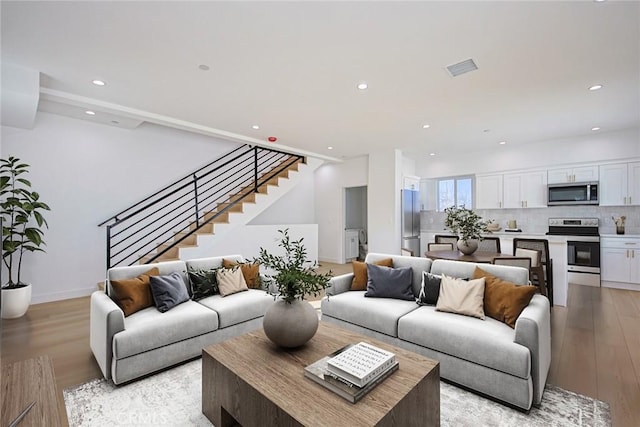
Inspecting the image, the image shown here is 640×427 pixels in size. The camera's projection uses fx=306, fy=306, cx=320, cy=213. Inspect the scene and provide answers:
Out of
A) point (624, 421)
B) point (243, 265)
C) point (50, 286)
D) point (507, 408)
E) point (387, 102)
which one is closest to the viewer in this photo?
point (624, 421)

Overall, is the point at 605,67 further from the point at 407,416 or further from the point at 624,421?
the point at 407,416

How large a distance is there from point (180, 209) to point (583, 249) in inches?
300

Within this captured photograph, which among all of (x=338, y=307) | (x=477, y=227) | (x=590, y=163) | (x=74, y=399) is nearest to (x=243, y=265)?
(x=338, y=307)

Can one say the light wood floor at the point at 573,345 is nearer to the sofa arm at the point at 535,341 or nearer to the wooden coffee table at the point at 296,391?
the sofa arm at the point at 535,341

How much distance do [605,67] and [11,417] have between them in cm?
505

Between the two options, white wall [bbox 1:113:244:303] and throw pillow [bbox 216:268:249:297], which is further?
white wall [bbox 1:113:244:303]

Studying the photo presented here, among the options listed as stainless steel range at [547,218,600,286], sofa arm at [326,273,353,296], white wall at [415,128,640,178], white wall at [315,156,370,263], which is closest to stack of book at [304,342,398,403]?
sofa arm at [326,273,353,296]

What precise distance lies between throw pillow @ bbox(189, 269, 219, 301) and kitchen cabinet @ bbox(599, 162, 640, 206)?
672 centimetres

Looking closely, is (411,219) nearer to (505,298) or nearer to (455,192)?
(455,192)

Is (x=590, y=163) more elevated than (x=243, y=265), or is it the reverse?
(x=590, y=163)

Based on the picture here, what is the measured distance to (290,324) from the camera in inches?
78.5

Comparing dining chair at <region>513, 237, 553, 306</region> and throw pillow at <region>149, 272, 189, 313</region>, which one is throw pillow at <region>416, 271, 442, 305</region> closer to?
dining chair at <region>513, 237, 553, 306</region>

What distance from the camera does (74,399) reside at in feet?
7.24

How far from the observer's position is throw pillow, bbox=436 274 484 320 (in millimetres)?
2607
